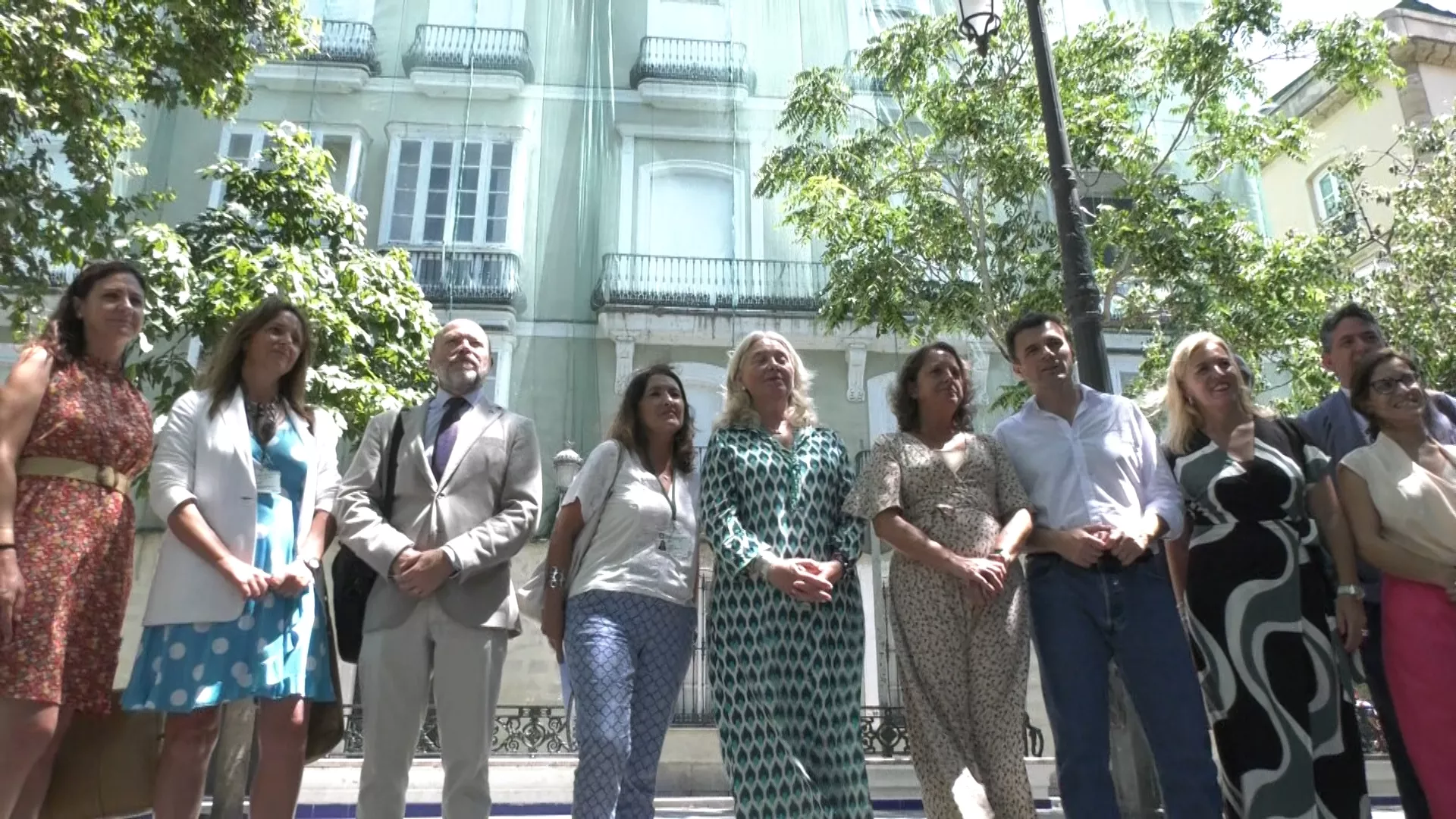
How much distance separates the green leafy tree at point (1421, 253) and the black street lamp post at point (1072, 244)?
509 cm

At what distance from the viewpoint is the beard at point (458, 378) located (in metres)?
3.09

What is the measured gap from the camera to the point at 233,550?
2.63 m

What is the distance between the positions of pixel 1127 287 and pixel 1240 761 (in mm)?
8049

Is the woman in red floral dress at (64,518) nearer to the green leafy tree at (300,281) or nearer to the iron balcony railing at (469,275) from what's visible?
the green leafy tree at (300,281)

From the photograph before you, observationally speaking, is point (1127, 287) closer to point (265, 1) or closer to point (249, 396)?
point (265, 1)

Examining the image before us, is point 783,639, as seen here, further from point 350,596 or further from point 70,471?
point 70,471

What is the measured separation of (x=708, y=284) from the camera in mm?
10914

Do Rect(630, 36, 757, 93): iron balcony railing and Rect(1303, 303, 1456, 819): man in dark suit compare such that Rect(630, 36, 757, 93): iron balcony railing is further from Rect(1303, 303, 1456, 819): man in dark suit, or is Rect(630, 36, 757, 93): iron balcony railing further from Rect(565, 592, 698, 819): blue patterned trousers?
Rect(565, 592, 698, 819): blue patterned trousers

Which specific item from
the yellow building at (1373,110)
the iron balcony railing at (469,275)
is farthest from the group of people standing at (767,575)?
the yellow building at (1373,110)

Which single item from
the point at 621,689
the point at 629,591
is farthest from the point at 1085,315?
the point at 621,689

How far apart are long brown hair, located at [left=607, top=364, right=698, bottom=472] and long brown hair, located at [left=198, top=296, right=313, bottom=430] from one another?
3.17ft

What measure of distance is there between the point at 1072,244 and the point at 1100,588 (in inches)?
76.8

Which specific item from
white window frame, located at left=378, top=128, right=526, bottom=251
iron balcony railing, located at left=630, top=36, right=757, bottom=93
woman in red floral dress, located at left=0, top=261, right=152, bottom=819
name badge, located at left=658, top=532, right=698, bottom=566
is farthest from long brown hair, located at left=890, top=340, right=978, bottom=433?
iron balcony railing, located at left=630, top=36, right=757, bottom=93

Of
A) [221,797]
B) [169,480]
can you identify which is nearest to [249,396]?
[169,480]
